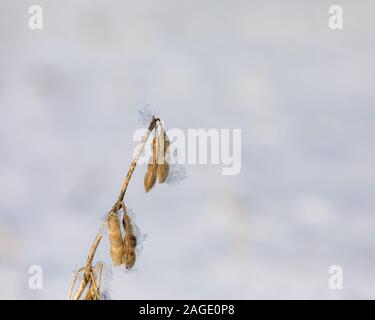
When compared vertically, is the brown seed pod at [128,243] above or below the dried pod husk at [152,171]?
below

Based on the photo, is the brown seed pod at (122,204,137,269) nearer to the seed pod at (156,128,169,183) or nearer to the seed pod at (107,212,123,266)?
the seed pod at (107,212,123,266)

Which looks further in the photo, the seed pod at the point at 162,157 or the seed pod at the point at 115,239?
the seed pod at the point at 162,157

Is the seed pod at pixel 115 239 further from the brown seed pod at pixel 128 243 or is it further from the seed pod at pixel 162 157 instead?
the seed pod at pixel 162 157

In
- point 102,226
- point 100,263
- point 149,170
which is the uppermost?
point 149,170

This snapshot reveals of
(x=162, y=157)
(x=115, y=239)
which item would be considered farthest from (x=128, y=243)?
(x=162, y=157)
